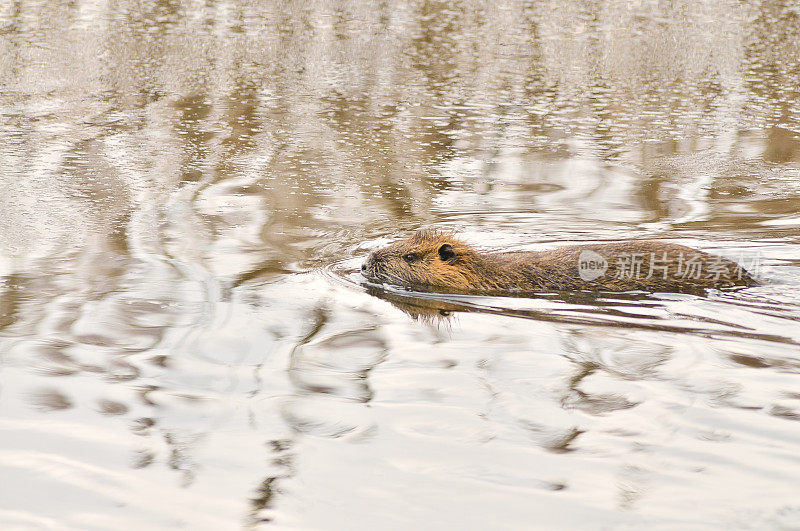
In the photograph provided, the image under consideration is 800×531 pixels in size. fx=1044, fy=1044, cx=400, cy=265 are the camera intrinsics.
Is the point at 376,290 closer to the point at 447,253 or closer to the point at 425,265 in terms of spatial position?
the point at 425,265

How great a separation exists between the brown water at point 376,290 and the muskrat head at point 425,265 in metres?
0.16

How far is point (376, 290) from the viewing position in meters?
5.89

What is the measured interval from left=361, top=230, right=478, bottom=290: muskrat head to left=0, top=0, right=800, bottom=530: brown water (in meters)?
0.16

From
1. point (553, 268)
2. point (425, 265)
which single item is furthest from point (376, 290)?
point (553, 268)

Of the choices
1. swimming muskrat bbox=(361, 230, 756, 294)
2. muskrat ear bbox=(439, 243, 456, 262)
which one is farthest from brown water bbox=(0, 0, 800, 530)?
muskrat ear bbox=(439, 243, 456, 262)

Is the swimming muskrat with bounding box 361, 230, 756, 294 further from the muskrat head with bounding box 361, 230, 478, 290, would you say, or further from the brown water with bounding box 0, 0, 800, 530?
the brown water with bounding box 0, 0, 800, 530

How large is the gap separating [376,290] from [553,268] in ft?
3.29

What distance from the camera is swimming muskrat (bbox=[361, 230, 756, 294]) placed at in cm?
572

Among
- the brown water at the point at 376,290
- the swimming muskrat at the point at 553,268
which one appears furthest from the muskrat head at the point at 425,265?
the brown water at the point at 376,290

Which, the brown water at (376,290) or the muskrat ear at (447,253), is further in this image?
the muskrat ear at (447,253)

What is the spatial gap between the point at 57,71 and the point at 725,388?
882cm

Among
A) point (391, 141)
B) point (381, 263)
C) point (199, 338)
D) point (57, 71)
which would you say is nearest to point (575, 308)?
point (381, 263)

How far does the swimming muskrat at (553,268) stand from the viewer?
5723mm

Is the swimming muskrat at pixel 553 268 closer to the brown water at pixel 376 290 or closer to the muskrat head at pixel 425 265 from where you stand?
the muskrat head at pixel 425 265
